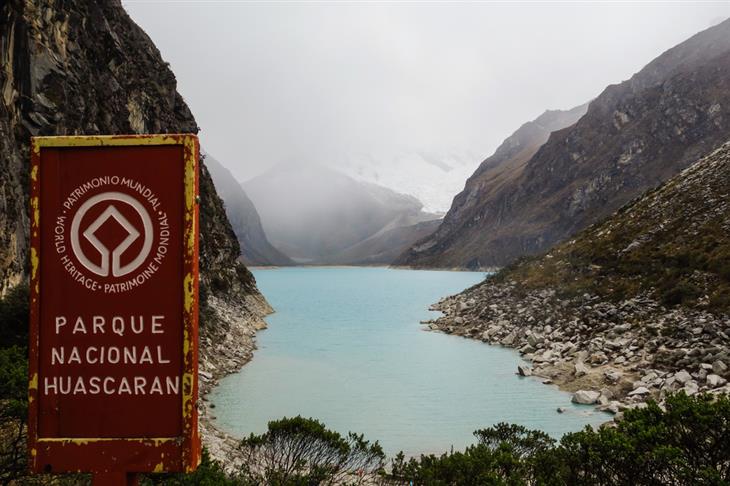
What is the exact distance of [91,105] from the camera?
99.0 ft

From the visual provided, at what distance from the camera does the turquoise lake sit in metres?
16.5

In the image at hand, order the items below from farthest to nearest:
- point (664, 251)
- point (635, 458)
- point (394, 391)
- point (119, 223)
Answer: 1. point (664, 251)
2. point (394, 391)
3. point (635, 458)
4. point (119, 223)

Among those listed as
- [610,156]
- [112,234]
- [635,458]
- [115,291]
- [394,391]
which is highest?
[610,156]

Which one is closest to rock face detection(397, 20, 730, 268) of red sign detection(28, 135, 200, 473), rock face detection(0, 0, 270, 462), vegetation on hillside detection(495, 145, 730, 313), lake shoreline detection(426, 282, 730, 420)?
vegetation on hillside detection(495, 145, 730, 313)

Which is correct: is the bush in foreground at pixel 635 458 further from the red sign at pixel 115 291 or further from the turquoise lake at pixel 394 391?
the turquoise lake at pixel 394 391

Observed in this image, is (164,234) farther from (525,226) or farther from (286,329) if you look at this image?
(525,226)

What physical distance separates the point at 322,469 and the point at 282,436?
147 centimetres

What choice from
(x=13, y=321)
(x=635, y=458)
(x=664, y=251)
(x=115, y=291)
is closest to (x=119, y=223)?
(x=115, y=291)

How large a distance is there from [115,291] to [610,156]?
143 m

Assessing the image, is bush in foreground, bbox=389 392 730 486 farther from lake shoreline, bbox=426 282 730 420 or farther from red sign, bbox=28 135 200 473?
lake shoreline, bbox=426 282 730 420

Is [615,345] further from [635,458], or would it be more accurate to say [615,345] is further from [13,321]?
[13,321]

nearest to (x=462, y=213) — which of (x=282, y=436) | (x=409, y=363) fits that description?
(x=409, y=363)

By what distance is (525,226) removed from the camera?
14712 centimetres

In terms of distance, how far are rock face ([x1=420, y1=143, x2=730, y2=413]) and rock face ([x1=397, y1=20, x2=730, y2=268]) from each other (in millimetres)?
81177
